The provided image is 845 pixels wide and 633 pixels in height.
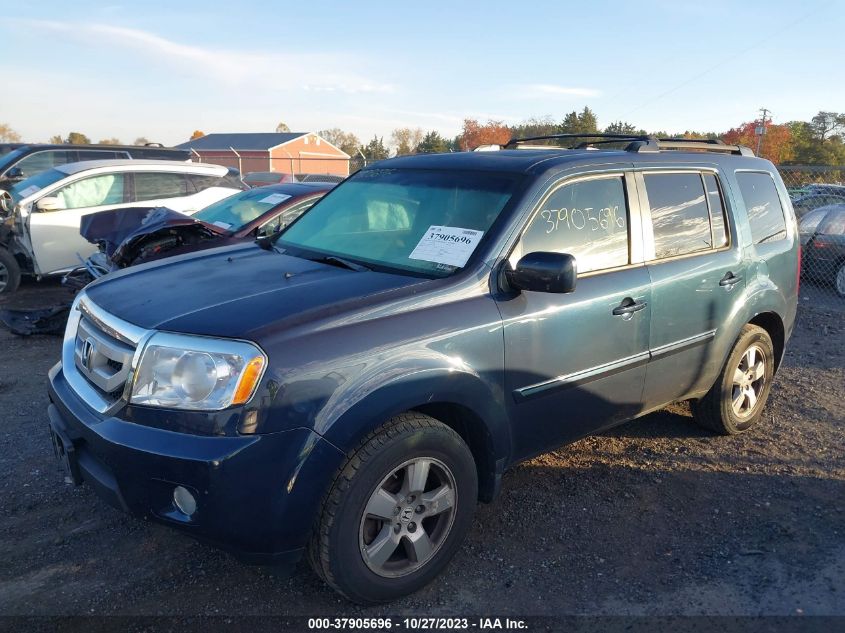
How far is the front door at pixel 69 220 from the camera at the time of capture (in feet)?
28.2

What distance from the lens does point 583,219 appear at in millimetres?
3521

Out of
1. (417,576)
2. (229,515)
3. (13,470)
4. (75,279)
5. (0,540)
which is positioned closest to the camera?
(229,515)

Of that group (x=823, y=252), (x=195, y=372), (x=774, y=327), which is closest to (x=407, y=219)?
(x=195, y=372)

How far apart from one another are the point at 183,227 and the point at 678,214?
14.4 ft

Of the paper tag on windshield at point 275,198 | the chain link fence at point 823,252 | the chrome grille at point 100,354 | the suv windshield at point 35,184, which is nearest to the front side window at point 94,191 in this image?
the suv windshield at point 35,184

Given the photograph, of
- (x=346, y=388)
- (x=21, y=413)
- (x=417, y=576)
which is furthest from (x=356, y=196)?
(x=21, y=413)

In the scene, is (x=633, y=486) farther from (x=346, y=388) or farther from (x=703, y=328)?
(x=346, y=388)

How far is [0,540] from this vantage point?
331 centimetres

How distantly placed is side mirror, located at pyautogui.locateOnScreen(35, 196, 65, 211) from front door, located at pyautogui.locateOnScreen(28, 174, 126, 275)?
0.03m

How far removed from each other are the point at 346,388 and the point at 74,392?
1.29 m

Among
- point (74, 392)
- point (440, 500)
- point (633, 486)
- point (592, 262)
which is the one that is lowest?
point (633, 486)

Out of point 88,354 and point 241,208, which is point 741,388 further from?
point 241,208

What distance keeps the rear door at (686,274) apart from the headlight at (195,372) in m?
2.30

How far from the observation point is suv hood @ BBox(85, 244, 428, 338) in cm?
262
